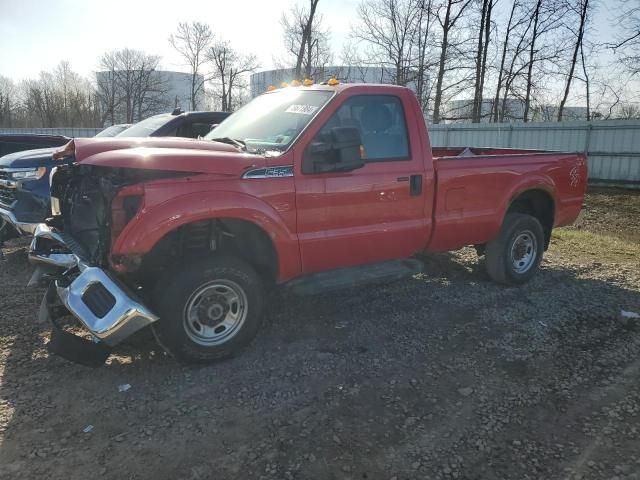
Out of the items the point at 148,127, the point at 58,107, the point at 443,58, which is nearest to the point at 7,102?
the point at 58,107

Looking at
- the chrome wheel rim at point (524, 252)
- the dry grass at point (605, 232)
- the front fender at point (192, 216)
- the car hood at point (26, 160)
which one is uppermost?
the car hood at point (26, 160)

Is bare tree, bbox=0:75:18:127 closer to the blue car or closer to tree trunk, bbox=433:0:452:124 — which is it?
tree trunk, bbox=433:0:452:124

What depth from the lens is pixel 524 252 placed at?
604cm

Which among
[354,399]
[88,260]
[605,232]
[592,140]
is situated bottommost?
[354,399]

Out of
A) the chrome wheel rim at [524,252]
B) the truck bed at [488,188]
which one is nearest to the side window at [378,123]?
the truck bed at [488,188]

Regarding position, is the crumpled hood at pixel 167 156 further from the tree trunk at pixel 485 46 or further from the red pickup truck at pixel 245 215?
the tree trunk at pixel 485 46

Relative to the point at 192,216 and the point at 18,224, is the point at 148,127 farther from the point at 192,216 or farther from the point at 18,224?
the point at 192,216

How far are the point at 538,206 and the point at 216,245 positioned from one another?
420cm

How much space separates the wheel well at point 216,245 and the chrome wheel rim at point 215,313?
330 millimetres

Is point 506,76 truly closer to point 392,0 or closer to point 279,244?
point 392,0

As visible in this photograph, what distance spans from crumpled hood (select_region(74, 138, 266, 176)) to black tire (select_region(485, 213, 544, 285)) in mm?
3212

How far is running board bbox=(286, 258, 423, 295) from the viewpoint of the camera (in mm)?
4273

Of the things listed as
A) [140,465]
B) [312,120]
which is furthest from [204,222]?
[140,465]

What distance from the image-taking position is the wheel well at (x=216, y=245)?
12.5 ft
